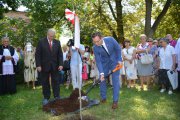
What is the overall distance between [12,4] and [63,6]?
30.0ft

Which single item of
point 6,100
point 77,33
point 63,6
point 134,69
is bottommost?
point 6,100

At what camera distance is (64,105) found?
8.42m

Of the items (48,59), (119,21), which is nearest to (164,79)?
(48,59)

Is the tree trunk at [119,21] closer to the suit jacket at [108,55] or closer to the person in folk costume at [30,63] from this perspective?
the person in folk costume at [30,63]

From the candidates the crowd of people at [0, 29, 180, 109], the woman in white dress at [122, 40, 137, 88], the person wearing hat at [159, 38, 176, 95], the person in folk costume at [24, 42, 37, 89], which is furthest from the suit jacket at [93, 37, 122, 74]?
the person in folk costume at [24, 42, 37, 89]

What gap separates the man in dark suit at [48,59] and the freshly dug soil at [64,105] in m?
0.43

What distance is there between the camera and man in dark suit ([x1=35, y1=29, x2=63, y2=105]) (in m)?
Result: 8.98

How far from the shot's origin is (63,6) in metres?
19.7

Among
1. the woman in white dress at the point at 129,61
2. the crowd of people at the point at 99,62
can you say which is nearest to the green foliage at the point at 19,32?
the crowd of people at the point at 99,62

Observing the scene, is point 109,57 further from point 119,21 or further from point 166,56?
point 119,21

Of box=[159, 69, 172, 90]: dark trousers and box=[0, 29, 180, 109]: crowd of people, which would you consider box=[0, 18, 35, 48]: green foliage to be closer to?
box=[0, 29, 180, 109]: crowd of people

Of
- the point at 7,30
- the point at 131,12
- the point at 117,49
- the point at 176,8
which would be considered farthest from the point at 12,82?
the point at 176,8

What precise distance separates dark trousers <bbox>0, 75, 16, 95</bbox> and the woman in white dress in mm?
4046

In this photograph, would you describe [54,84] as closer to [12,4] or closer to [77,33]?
[77,33]
